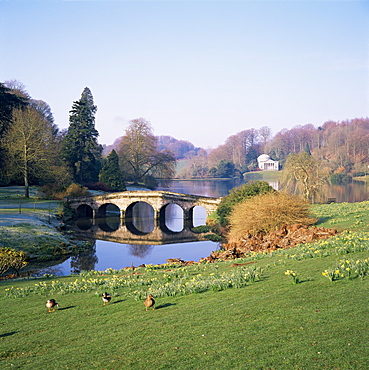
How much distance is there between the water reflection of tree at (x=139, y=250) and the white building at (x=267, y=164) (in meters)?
125

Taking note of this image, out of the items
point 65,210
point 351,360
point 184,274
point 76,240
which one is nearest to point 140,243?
point 76,240

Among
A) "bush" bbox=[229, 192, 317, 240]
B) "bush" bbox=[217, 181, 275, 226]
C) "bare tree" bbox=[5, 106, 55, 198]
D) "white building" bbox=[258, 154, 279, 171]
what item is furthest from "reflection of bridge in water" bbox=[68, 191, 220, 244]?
"white building" bbox=[258, 154, 279, 171]

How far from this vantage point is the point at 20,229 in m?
32.9

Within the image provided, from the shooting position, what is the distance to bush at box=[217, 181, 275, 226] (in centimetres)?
3634

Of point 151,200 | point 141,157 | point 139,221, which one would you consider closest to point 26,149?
point 139,221

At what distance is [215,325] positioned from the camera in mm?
7875

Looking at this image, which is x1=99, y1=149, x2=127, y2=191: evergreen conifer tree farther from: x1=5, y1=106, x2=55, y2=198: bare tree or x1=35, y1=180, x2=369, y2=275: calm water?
x1=35, y1=180, x2=369, y2=275: calm water

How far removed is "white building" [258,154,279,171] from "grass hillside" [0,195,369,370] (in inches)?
5841

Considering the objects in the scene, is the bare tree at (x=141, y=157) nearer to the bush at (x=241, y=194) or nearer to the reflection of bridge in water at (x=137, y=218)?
the reflection of bridge in water at (x=137, y=218)

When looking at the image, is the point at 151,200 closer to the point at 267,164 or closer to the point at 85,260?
the point at 85,260

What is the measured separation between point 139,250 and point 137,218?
20217mm

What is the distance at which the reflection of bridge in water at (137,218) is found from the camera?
4278 centimetres

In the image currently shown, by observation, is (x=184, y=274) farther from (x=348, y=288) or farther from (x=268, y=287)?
(x=348, y=288)

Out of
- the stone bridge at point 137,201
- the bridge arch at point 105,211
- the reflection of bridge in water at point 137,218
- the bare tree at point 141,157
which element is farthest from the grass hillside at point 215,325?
the bare tree at point 141,157
